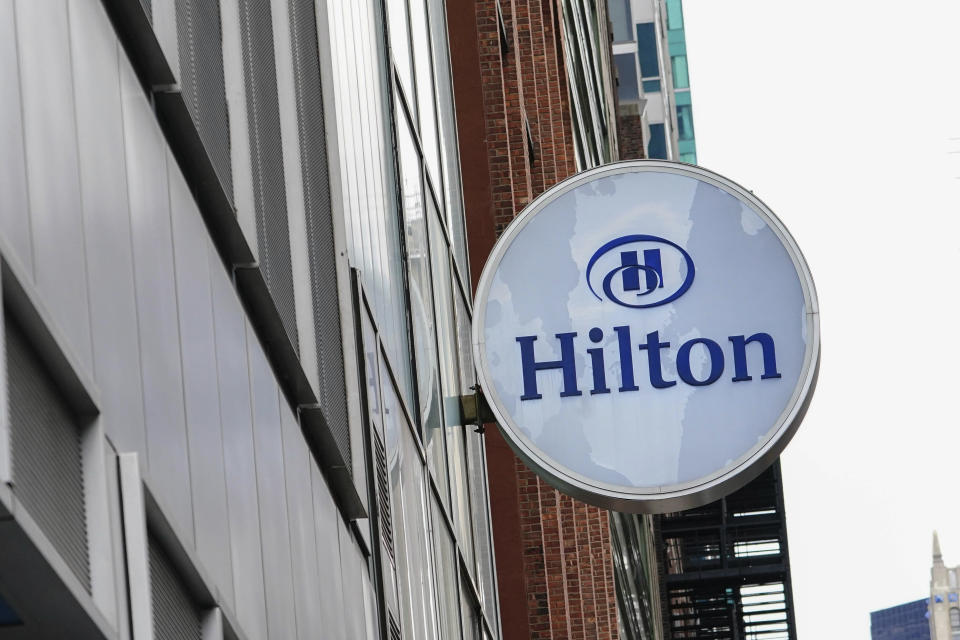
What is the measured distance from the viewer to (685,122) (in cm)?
11462

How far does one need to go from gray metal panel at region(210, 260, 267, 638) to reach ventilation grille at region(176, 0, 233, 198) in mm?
405

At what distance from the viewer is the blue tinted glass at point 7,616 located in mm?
3770

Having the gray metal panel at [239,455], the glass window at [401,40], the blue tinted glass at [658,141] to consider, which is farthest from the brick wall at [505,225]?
the blue tinted glass at [658,141]

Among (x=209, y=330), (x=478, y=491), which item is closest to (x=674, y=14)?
(x=478, y=491)

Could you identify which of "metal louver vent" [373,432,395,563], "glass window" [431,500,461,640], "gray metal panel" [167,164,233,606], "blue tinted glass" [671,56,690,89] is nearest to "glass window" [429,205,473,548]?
"glass window" [431,500,461,640]

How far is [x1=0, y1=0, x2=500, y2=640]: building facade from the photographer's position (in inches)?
147

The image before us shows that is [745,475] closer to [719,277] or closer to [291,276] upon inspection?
[719,277]

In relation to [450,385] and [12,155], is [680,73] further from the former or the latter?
[12,155]

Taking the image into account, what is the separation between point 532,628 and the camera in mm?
19859

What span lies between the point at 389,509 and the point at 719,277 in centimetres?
443

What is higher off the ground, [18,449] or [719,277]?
[719,277]

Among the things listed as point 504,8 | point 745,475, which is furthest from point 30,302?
point 504,8

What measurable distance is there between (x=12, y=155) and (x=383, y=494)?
615 cm

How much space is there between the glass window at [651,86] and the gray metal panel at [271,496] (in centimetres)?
7692
